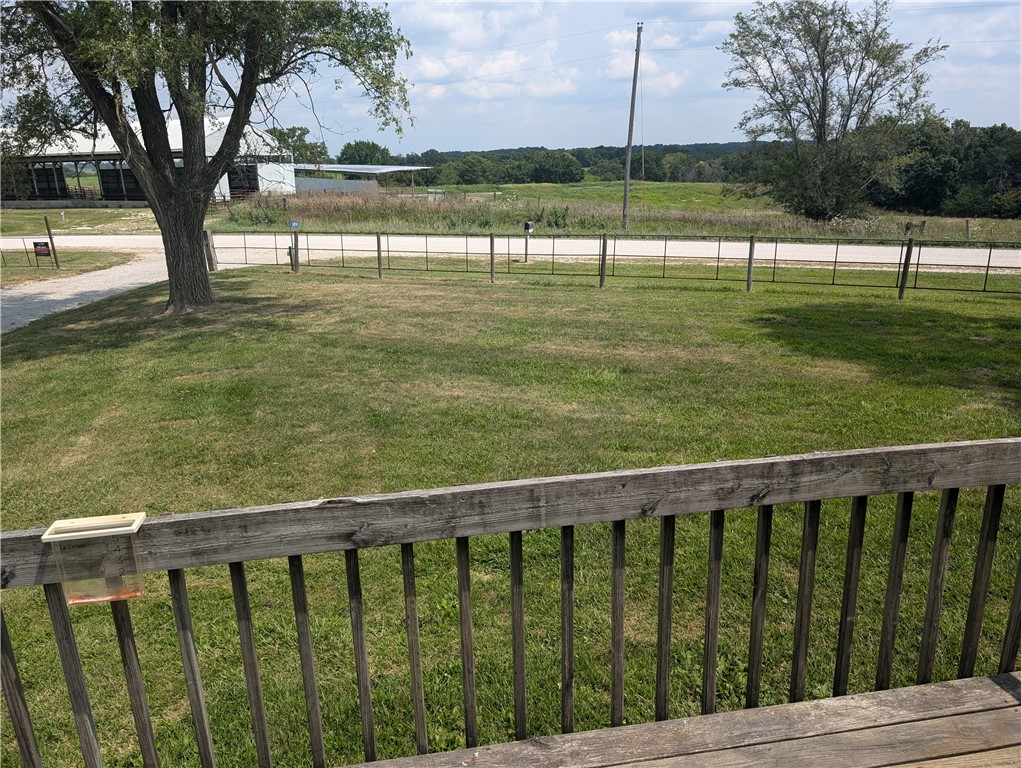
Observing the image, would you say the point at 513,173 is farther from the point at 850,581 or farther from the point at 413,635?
the point at 413,635

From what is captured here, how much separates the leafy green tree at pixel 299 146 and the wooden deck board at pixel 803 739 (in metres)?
14.4

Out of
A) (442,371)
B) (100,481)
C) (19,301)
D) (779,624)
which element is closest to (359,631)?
(779,624)

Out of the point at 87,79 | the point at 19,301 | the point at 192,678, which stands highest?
the point at 87,79

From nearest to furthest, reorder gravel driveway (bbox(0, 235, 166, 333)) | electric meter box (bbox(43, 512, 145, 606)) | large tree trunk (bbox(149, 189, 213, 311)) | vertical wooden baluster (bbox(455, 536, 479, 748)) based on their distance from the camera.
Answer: electric meter box (bbox(43, 512, 145, 606)) → vertical wooden baluster (bbox(455, 536, 479, 748)) → large tree trunk (bbox(149, 189, 213, 311)) → gravel driveway (bbox(0, 235, 166, 333))

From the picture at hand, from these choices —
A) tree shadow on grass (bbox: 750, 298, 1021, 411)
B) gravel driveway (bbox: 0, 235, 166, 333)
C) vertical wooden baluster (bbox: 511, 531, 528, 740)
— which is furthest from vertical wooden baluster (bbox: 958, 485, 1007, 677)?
gravel driveway (bbox: 0, 235, 166, 333)

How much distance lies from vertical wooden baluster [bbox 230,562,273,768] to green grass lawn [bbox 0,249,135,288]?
22.6 meters

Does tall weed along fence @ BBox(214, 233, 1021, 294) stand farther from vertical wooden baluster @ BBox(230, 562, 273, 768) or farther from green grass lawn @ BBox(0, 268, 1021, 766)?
→ vertical wooden baluster @ BBox(230, 562, 273, 768)

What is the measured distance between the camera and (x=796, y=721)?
244 cm

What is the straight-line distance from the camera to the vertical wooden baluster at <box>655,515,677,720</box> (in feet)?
7.72

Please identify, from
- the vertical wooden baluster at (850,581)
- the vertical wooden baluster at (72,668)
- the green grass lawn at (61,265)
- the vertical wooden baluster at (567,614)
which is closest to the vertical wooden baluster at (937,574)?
the vertical wooden baluster at (850,581)

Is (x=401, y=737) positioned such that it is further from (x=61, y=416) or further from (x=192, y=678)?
(x=61, y=416)

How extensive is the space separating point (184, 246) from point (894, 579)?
49.3 feet

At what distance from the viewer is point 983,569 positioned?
2559 mm

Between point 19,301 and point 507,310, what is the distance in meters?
12.2
